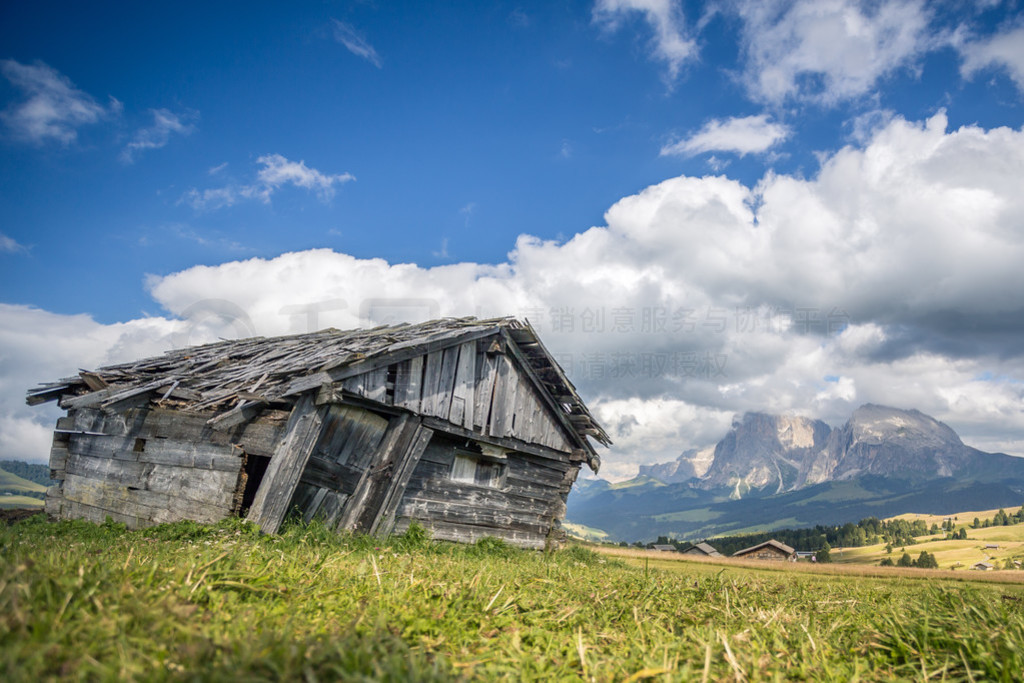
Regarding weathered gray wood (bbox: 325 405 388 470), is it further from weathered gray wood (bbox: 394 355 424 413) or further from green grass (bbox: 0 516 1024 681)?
green grass (bbox: 0 516 1024 681)

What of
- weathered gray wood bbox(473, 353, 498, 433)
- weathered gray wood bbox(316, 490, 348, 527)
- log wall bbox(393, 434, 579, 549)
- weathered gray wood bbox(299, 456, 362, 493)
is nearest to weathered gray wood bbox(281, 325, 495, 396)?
weathered gray wood bbox(473, 353, 498, 433)

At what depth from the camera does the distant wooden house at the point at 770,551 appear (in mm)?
91312

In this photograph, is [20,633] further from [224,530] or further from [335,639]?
[224,530]

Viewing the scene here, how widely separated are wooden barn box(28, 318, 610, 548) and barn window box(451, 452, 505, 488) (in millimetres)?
40

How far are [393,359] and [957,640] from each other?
321 inches

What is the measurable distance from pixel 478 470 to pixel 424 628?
31.3ft

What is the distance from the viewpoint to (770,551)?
9312 cm

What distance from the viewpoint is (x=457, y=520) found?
12312mm

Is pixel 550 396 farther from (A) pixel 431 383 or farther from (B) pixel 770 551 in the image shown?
(B) pixel 770 551

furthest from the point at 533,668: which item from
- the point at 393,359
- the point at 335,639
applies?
the point at 393,359

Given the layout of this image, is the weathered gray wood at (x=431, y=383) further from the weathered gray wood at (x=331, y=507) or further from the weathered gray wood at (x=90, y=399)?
the weathered gray wood at (x=90, y=399)

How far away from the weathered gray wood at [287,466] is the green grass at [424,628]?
10.9ft

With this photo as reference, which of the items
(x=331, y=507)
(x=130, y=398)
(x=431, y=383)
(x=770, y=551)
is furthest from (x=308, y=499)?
(x=770, y=551)

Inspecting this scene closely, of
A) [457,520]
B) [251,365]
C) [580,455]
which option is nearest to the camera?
[251,365]
